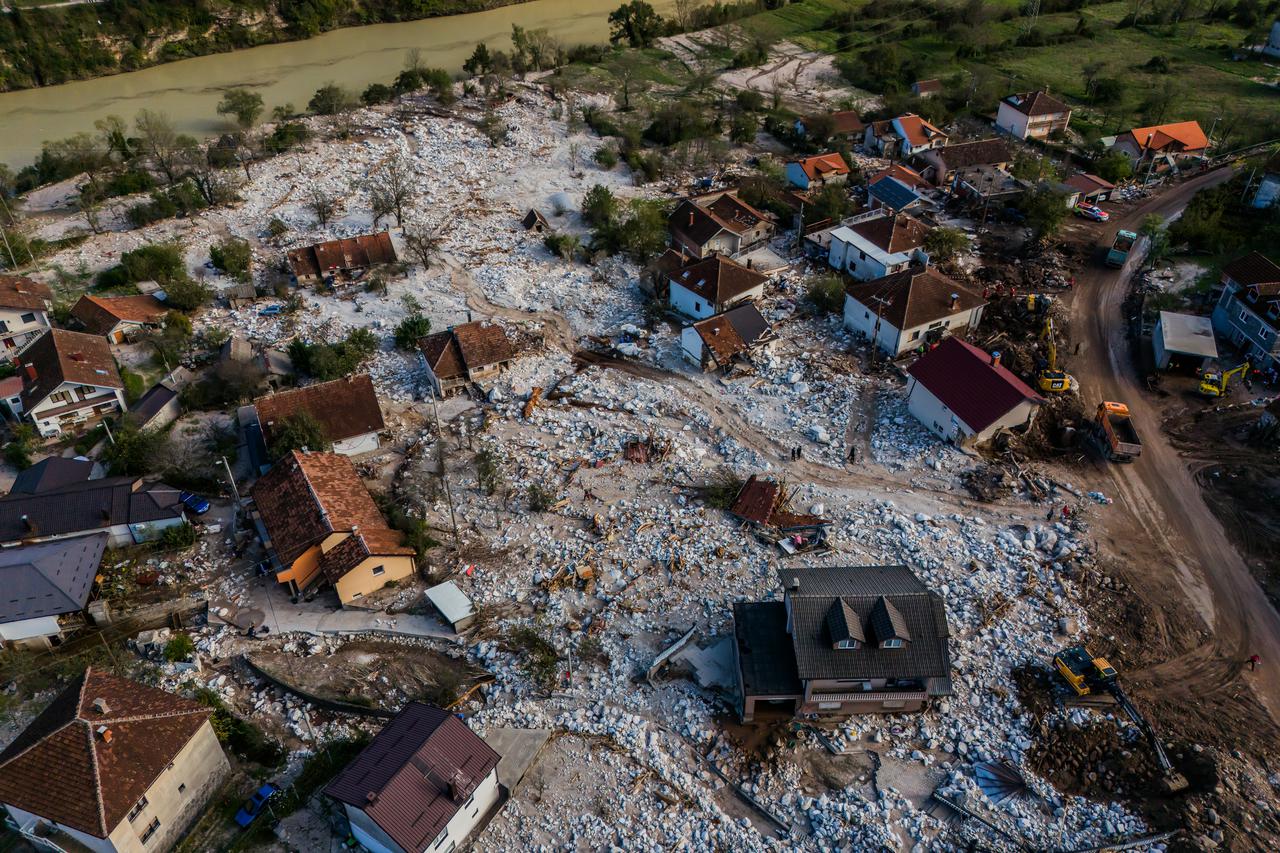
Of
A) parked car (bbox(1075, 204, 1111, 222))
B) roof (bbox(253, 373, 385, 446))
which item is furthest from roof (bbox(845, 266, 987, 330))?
roof (bbox(253, 373, 385, 446))

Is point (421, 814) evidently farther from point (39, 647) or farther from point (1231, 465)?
point (1231, 465)

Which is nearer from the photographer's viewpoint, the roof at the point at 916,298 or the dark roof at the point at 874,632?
the dark roof at the point at 874,632

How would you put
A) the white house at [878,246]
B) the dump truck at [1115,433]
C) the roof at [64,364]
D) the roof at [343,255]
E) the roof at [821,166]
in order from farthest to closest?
the roof at [821,166] → the roof at [343,255] → the white house at [878,246] → the roof at [64,364] → the dump truck at [1115,433]

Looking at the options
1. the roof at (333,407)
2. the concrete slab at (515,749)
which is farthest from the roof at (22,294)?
the concrete slab at (515,749)

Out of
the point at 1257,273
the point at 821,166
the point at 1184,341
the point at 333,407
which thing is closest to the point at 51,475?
the point at 333,407

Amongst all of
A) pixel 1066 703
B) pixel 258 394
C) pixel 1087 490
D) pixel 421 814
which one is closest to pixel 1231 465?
pixel 1087 490

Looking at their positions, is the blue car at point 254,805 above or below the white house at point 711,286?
below

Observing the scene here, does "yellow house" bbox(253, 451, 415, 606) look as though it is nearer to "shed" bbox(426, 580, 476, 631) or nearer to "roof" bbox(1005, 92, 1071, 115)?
"shed" bbox(426, 580, 476, 631)

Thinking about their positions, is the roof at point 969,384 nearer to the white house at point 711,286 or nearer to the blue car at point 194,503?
the white house at point 711,286
